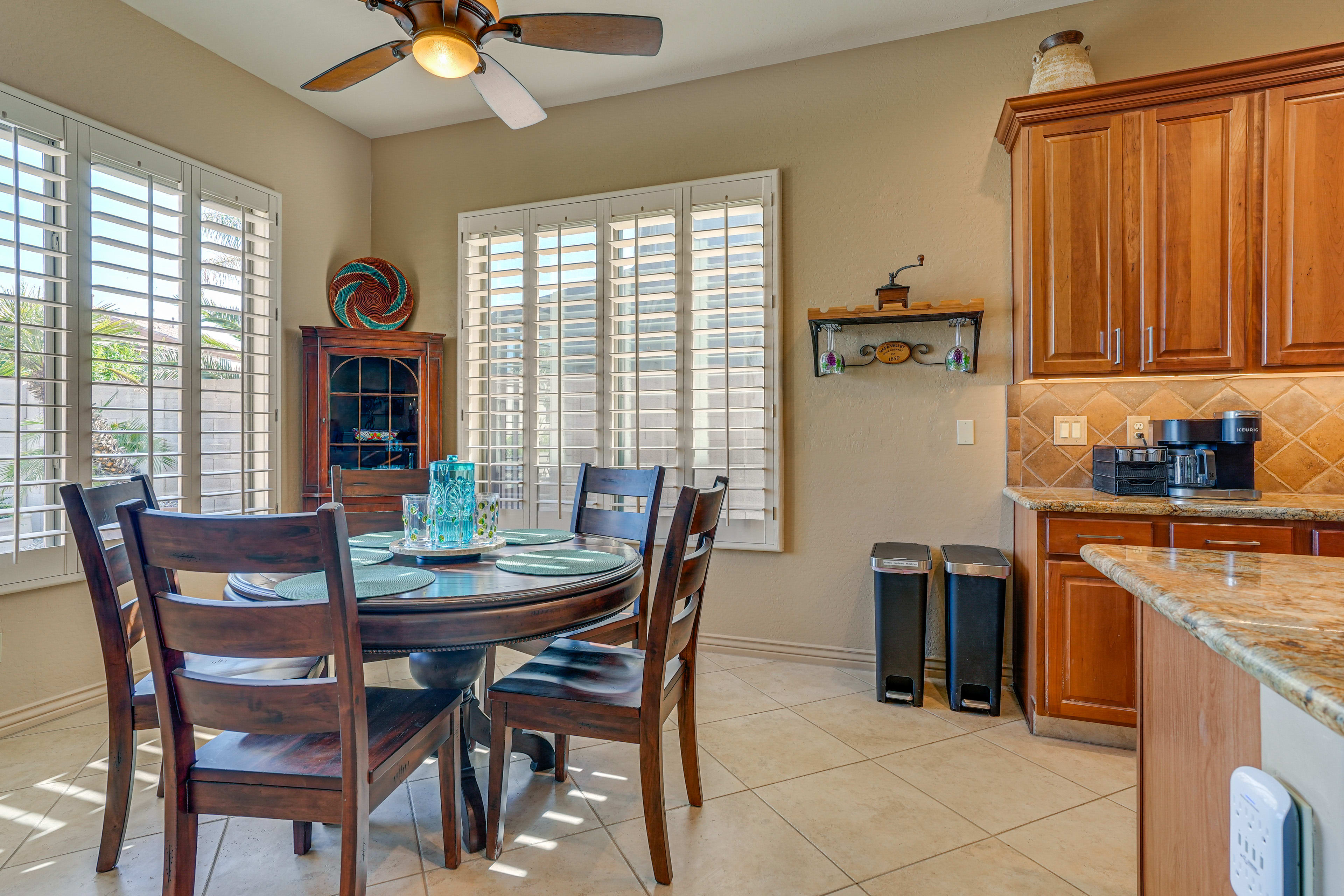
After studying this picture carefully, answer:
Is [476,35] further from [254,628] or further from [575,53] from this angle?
[254,628]

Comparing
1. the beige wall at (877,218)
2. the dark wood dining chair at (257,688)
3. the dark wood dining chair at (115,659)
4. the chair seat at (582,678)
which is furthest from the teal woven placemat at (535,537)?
the beige wall at (877,218)

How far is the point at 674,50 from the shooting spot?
327 centimetres

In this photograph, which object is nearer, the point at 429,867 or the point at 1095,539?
the point at 429,867

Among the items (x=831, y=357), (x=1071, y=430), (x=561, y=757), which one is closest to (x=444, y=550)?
(x=561, y=757)

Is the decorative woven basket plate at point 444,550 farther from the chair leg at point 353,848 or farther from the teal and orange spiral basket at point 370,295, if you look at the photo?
the teal and orange spiral basket at point 370,295

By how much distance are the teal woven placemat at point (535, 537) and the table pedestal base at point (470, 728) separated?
375 millimetres

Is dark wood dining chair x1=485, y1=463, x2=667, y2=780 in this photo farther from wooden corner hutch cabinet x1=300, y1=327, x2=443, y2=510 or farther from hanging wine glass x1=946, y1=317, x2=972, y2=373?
wooden corner hutch cabinet x1=300, y1=327, x2=443, y2=510

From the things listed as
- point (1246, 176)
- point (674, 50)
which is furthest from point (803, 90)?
point (1246, 176)

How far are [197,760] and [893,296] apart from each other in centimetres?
293

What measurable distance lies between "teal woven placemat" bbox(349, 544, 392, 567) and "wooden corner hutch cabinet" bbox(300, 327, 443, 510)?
178 cm

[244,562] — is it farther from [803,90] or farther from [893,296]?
[803,90]

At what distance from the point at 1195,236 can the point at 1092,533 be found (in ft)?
4.04

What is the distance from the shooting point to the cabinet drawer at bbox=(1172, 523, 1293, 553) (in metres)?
2.19

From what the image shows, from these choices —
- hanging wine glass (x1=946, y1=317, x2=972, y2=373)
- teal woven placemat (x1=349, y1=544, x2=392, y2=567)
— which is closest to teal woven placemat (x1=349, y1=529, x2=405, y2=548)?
teal woven placemat (x1=349, y1=544, x2=392, y2=567)
